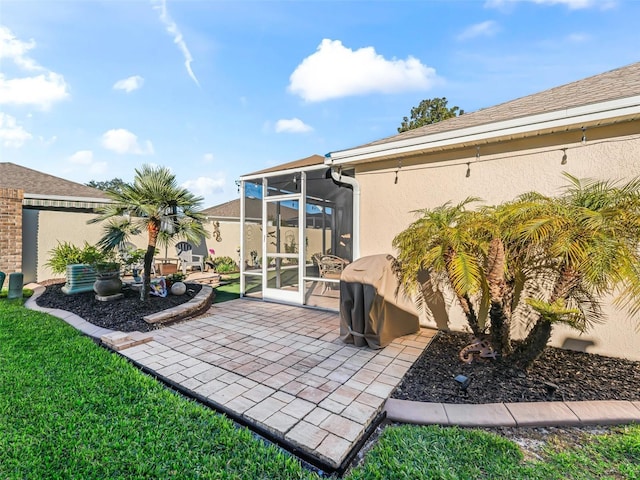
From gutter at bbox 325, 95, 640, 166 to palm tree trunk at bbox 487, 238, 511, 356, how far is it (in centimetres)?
186

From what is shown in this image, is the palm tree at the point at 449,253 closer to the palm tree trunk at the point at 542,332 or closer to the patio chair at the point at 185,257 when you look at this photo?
the palm tree trunk at the point at 542,332

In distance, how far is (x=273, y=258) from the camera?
22.4 feet

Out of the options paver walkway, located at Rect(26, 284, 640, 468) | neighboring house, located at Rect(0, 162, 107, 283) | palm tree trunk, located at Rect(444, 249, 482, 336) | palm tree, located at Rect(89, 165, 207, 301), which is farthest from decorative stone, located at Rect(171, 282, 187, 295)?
palm tree trunk, located at Rect(444, 249, 482, 336)

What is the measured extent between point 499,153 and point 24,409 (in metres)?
6.42

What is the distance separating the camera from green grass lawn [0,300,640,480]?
6.18 ft

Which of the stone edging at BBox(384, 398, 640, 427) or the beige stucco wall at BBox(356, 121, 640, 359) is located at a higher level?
the beige stucco wall at BBox(356, 121, 640, 359)

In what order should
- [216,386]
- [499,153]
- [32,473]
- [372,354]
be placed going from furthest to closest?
[499,153] → [372,354] → [216,386] → [32,473]

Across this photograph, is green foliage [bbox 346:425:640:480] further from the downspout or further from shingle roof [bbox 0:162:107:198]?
shingle roof [bbox 0:162:107:198]

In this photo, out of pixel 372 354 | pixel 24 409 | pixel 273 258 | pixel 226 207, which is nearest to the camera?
pixel 24 409

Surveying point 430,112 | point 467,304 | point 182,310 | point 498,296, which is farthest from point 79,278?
point 430,112

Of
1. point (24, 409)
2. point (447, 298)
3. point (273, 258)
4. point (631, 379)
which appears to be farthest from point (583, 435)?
point (273, 258)

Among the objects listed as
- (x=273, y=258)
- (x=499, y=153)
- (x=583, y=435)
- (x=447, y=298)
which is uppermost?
(x=499, y=153)

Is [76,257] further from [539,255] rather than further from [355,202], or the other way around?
[539,255]

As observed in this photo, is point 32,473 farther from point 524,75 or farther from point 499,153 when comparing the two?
point 524,75
